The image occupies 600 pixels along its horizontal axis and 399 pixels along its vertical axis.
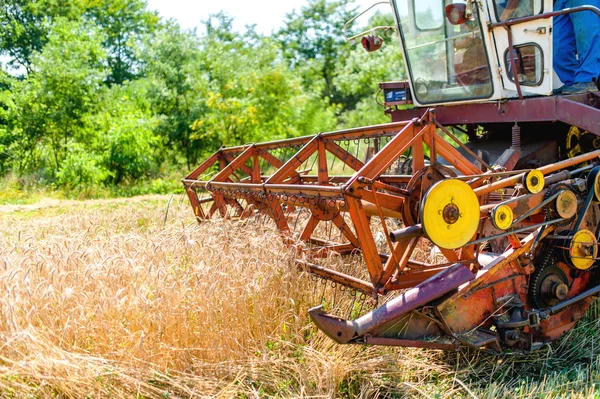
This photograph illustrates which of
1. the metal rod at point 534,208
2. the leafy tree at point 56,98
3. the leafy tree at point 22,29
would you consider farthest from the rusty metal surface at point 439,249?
the leafy tree at point 22,29

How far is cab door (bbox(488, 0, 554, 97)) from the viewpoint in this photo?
4.46 metres

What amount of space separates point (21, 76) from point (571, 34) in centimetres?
1878

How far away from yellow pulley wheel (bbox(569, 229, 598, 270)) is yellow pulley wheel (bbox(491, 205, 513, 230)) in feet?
1.94

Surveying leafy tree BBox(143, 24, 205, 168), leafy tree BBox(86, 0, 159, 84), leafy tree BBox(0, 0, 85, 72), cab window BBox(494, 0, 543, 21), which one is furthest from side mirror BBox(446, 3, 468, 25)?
leafy tree BBox(86, 0, 159, 84)

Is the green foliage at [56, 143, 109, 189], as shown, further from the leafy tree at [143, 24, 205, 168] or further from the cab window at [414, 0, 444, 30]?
the cab window at [414, 0, 444, 30]

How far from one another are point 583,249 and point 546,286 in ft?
1.08

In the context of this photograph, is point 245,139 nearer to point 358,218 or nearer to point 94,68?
point 94,68

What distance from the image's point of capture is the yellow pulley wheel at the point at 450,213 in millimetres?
2896

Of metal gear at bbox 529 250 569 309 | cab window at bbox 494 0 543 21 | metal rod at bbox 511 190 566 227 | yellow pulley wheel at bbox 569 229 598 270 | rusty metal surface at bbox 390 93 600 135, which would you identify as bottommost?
metal gear at bbox 529 250 569 309

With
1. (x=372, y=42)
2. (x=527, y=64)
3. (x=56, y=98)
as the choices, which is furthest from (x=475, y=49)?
(x=56, y=98)

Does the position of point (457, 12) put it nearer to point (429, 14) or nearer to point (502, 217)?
point (429, 14)

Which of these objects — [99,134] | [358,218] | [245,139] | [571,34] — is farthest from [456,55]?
[99,134]

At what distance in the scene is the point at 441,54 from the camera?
5.33 metres

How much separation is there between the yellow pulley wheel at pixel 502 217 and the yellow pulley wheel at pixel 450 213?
0.34ft
